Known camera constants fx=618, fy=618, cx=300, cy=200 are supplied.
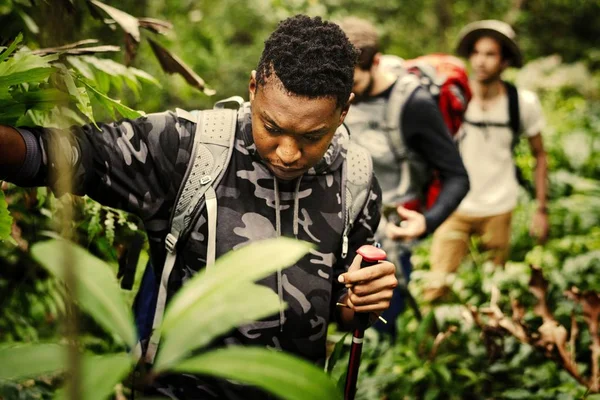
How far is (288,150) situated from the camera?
1799 mm

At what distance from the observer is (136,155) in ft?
5.92

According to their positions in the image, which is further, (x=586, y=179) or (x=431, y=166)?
(x=586, y=179)

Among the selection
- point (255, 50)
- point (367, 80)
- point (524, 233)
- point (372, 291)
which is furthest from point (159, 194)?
point (255, 50)

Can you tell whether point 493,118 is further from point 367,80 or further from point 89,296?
point 89,296

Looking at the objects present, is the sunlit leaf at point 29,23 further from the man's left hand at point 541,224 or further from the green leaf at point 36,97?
the man's left hand at point 541,224

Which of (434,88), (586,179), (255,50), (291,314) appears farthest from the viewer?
(255,50)

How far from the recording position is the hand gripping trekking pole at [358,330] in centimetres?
173

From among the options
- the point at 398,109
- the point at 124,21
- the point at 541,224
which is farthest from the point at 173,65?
the point at 541,224

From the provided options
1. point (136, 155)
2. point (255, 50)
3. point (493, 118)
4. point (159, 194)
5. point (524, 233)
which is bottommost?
point (524, 233)

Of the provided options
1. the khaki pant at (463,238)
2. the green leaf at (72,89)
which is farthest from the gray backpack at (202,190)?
the khaki pant at (463,238)

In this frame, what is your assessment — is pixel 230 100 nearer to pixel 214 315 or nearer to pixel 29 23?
pixel 29 23

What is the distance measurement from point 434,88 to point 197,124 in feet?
8.12

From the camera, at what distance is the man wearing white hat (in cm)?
487

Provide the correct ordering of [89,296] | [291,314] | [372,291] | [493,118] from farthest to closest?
[493,118] → [291,314] → [372,291] → [89,296]
